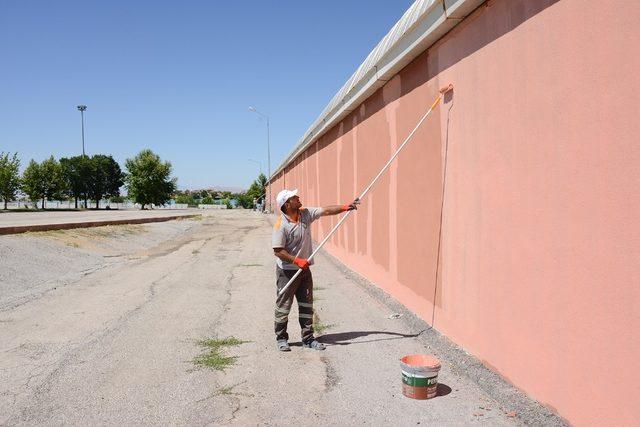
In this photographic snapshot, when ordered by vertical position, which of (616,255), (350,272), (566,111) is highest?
(566,111)

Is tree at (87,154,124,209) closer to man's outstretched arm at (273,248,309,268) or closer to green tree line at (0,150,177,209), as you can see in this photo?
green tree line at (0,150,177,209)

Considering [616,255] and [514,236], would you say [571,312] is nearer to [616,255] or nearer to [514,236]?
[616,255]

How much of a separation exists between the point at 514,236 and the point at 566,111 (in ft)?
3.61

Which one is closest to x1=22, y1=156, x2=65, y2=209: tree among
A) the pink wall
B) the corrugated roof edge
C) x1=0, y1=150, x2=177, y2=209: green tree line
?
x1=0, y1=150, x2=177, y2=209: green tree line

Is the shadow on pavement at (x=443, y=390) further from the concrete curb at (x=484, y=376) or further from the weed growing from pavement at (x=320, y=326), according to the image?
the weed growing from pavement at (x=320, y=326)

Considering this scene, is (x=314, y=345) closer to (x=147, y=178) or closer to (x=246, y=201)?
(x=147, y=178)

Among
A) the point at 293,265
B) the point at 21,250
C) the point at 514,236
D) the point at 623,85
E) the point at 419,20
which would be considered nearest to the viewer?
the point at 623,85

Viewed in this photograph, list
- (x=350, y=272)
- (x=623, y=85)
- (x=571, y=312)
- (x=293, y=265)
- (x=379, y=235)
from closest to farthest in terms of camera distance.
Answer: (x=623, y=85) < (x=571, y=312) < (x=293, y=265) < (x=379, y=235) < (x=350, y=272)

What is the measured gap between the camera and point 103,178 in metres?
88.9

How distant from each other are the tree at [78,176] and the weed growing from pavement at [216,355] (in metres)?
83.9

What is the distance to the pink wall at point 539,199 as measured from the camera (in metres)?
3.06

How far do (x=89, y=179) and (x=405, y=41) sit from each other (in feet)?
286

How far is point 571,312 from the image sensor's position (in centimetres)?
350

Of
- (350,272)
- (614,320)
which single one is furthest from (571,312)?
(350,272)
